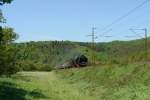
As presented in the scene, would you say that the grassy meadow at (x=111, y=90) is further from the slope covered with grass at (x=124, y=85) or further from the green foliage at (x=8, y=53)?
the green foliage at (x=8, y=53)

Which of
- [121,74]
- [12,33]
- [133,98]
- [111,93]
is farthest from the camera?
[12,33]

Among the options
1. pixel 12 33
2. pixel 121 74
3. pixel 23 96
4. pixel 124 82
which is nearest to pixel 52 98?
pixel 23 96

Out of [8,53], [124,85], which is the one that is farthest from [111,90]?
[8,53]

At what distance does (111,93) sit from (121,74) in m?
11.2

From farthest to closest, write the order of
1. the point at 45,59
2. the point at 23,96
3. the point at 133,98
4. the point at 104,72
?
the point at 45,59 → the point at 104,72 → the point at 23,96 → the point at 133,98

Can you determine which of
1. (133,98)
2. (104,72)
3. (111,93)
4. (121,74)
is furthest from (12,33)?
(133,98)

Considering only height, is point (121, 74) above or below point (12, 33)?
below

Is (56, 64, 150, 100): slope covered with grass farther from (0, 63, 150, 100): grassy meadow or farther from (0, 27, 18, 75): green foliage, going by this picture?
(0, 27, 18, 75): green foliage

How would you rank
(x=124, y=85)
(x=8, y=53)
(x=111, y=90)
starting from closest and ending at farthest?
1. (x=111, y=90)
2. (x=124, y=85)
3. (x=8, y=53)

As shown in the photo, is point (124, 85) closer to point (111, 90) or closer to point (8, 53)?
point (111, 90)

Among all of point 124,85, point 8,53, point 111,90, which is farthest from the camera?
point 8,53

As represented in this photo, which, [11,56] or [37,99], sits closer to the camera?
[37,99]

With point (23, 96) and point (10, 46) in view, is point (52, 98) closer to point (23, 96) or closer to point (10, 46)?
point (23, 96)

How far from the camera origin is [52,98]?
33.3 meters
